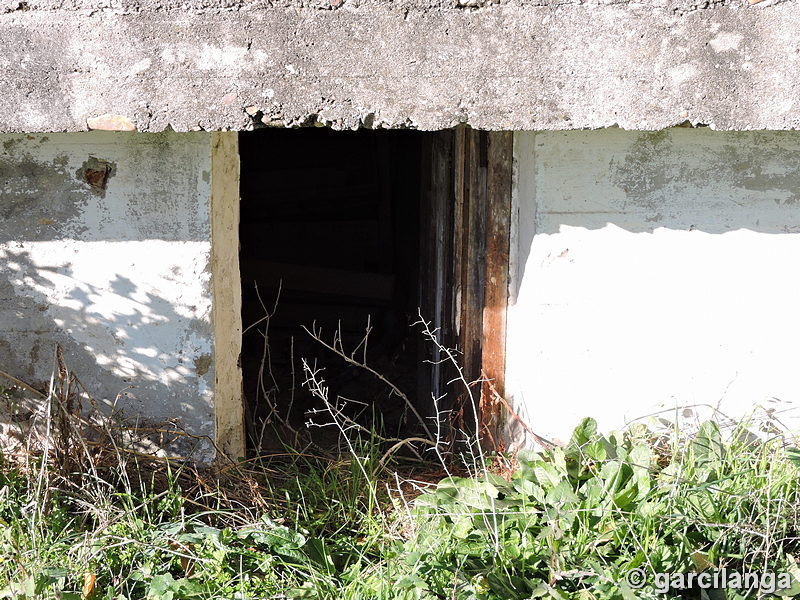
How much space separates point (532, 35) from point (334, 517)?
1797 mm

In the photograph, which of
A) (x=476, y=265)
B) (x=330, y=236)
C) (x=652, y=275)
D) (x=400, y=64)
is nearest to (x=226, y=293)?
(x=476, y=265)

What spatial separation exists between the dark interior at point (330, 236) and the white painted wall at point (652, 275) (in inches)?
98.8

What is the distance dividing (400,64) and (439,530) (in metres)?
1.50

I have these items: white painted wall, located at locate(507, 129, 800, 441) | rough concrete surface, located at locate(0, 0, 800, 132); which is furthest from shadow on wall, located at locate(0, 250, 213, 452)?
white painted wall, located at locate(507, 129, 800, 441)

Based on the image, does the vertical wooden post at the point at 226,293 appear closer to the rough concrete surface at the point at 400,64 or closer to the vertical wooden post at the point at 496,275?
the rough concrete surface at the point at 400,64

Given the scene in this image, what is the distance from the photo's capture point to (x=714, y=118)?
2.47m

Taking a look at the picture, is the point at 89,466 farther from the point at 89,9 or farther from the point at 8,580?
the point at 89,9

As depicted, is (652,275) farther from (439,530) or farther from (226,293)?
(226,293)

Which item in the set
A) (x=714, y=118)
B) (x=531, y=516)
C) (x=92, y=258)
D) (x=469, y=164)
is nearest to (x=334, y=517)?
(x=531, y=516)

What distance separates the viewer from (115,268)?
2.83 metres

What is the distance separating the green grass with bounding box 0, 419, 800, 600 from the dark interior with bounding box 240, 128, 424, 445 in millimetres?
2706

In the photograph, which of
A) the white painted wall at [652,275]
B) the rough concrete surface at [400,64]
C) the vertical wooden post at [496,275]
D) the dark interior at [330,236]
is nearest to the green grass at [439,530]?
the white painted wall at [652,275]

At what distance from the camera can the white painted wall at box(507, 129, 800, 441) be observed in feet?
9.21

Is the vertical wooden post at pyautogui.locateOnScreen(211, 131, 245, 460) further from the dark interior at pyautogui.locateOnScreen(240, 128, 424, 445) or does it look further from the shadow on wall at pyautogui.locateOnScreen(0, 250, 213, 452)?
the dark interior at pyautogui.locateOnScreen(240, 128, 424, 445)
